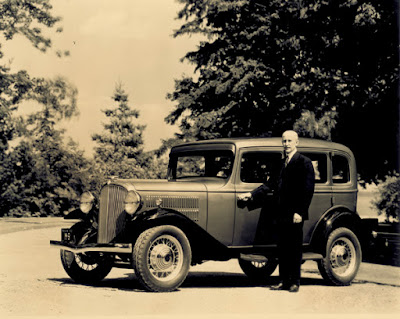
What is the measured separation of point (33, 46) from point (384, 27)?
1839 centimetres

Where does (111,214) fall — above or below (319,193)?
below

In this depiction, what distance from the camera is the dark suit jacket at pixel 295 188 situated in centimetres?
898

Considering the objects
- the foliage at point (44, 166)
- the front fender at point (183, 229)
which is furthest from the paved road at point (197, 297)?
the foliage at point (44, 166)

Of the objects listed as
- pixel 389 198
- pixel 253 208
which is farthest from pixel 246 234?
pixel 389 198

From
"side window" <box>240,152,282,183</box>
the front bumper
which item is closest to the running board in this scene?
"side window" <box>240,152,282,183</box>

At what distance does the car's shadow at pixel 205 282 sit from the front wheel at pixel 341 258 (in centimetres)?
37

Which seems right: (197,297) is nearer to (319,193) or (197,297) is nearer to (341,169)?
(319,193)

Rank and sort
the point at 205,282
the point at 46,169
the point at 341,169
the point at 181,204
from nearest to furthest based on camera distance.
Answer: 1. the point at 181,204
2. the point at 205,282
3. the point at 341,169
4. the point at 46,169

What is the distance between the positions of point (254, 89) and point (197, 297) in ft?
79.8

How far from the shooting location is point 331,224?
10.1m

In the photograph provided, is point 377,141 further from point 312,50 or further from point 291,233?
point 291,233

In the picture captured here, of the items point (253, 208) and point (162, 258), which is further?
point (253, 208)

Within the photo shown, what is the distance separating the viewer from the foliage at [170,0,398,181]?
72.6ft

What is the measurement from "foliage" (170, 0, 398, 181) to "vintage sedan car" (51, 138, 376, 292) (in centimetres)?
1166
